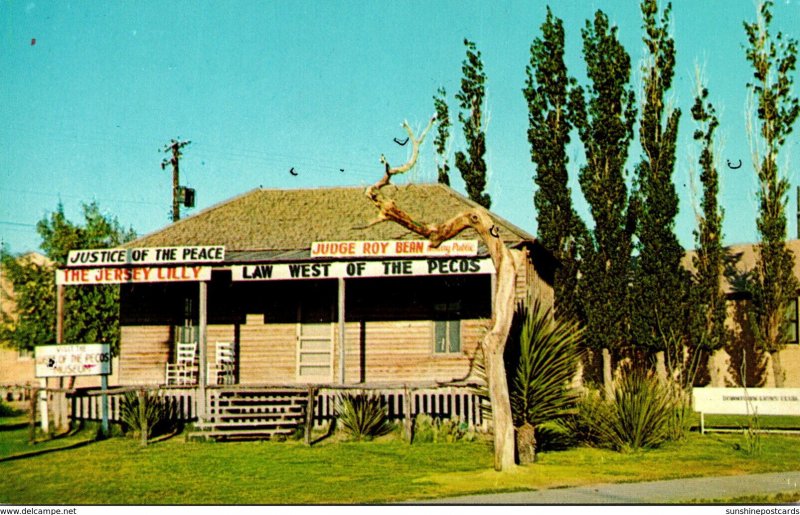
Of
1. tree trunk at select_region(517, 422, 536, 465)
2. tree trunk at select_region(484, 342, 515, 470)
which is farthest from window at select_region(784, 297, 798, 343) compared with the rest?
tree trunk at select_region(484, 342, 515, 470)

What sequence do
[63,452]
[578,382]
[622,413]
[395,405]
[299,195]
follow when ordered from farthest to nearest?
[578,382]
[299,195]
[395,405]
[63,452]
[622,413]

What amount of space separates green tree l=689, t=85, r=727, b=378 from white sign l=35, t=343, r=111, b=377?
17596mm

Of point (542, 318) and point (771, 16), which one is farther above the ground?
point (771, 16)

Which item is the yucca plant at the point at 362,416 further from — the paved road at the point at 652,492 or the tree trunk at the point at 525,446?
the paved road at the point at 652,492

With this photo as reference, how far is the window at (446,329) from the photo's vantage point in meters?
22.0

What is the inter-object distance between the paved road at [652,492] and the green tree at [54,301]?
2463cm

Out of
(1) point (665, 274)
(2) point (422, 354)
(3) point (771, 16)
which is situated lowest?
(2) point (422, 354)

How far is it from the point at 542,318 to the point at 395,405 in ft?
17.1

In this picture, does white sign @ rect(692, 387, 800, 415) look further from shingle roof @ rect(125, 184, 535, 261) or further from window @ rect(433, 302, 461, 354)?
window @ rect(433, 302, 461, 354)

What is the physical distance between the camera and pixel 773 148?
2823 centimetres

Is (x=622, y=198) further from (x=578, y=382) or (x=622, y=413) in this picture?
(x=622, y=413)

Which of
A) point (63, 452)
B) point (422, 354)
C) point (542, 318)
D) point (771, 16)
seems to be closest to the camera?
point (542, 318)

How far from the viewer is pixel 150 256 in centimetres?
1942
